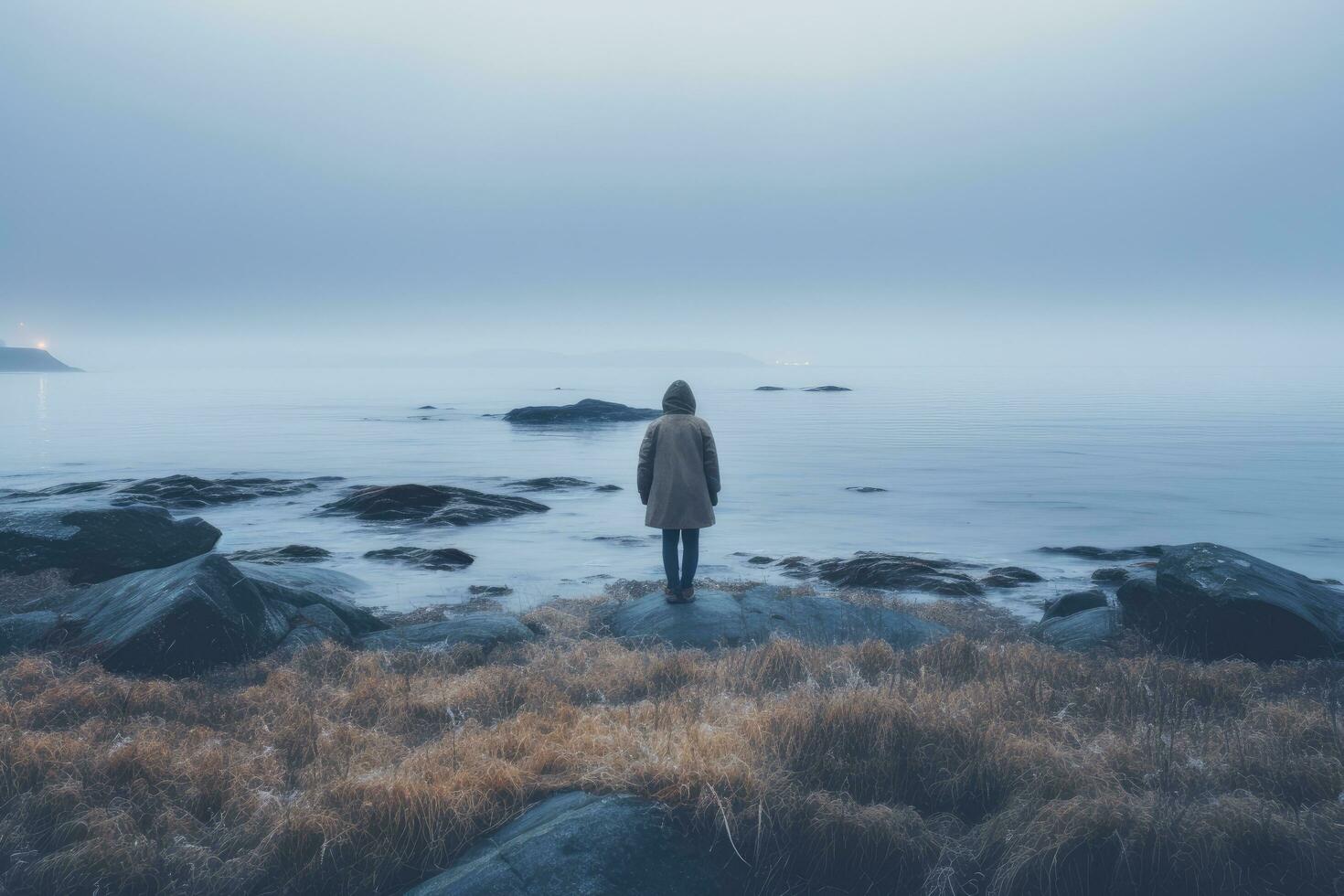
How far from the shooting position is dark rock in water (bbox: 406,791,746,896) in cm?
488

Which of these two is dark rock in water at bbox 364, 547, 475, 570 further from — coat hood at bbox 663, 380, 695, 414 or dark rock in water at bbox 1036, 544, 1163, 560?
dark rock in water at bbox 1036, 544, 1163, 560

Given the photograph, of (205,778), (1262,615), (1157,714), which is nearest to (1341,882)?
(1157,714)

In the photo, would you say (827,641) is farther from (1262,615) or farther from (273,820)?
(273,820)

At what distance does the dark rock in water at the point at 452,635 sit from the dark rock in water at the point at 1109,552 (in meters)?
13.8

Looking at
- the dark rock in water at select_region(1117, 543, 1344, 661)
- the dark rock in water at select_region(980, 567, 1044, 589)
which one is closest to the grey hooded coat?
the dark rock in water at select_region(1117, 543, 1344, 661)

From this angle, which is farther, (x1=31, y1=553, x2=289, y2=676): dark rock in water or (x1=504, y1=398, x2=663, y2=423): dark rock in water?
(x1=504, y1=398, x2=663, y2=423): dark rock in water

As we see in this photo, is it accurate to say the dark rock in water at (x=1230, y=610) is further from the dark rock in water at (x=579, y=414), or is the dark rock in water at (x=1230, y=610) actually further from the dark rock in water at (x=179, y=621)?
the dark rock in water at (x=579, y=414)

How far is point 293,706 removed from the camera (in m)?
7.50

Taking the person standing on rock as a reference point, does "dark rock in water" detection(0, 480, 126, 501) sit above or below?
below

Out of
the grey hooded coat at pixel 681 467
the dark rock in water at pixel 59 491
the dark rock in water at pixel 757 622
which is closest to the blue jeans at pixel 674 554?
A: the grey hooded coat at pixel 681 467

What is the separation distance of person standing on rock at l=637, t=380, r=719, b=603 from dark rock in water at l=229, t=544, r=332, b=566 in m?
9.79

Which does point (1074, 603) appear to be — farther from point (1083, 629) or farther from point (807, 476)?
point (807, 476)

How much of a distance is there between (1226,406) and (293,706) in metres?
93.1

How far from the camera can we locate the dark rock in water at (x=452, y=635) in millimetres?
10430
